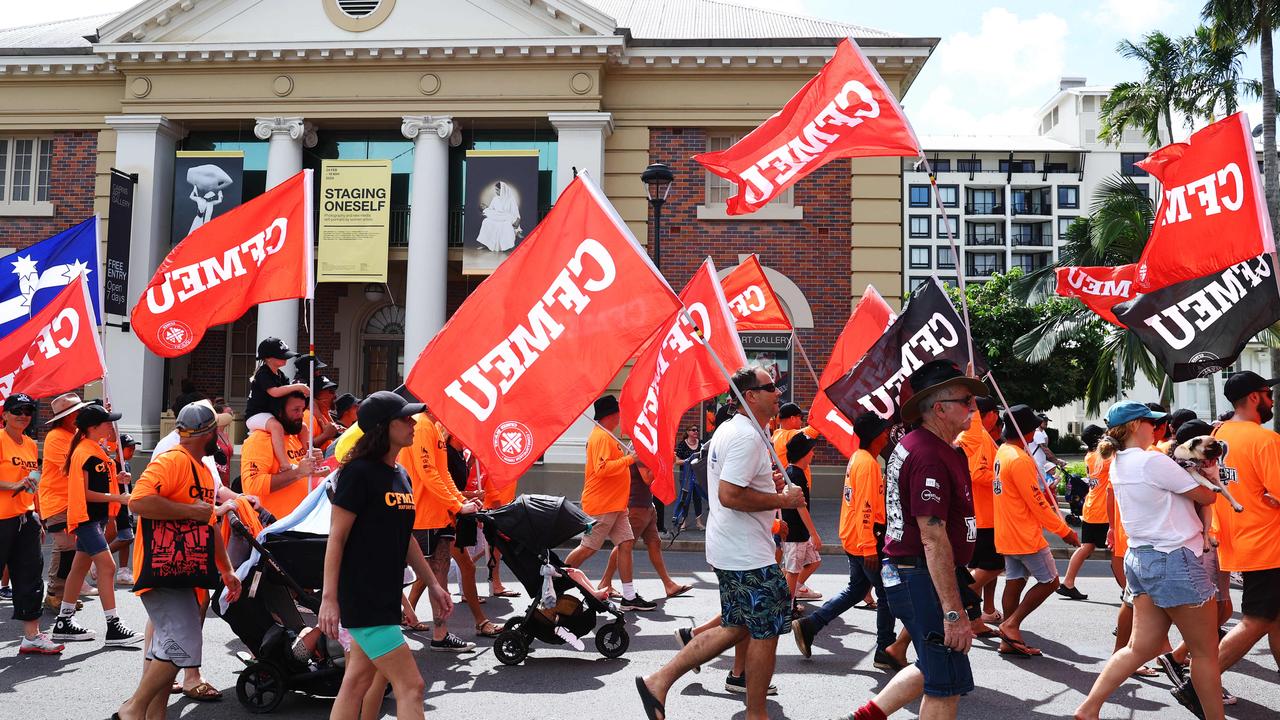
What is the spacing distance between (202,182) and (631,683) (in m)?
16.8

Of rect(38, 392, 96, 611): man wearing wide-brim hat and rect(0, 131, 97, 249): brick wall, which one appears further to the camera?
rect(0, 131, 97, 249): brick wall

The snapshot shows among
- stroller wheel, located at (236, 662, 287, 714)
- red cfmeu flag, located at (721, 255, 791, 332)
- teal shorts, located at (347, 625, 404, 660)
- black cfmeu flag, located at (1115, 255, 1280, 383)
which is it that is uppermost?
red cfmeu flag, located at (721, 255, 791, 332)

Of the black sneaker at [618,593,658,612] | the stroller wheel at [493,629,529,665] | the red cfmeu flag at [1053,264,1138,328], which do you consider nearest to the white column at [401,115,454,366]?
the black sneaker at [618,593,658,612]

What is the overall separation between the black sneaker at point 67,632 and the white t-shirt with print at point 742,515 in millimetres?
5348

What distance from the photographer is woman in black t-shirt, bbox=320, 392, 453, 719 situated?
4.16 m

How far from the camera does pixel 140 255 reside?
19.9 meters

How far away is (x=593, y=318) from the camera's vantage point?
5.89 metres

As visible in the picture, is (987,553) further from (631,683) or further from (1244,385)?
(631,683)

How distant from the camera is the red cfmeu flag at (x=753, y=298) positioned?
1027cm

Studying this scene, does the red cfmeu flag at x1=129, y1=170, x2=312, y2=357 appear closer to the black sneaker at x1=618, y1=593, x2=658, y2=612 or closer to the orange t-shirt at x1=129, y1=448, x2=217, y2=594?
the orange t-shirt at x1=129, y1=448, x2=217, y2=594

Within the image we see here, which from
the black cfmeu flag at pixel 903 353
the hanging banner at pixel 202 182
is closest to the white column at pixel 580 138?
the hanging banner at pixel 202 182

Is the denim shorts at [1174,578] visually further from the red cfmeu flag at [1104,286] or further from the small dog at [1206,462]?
the red cfmeu flag at [1104,286]

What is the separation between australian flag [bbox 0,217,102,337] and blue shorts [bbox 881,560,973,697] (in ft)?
27.3

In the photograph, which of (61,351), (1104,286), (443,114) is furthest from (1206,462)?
(443,114)
